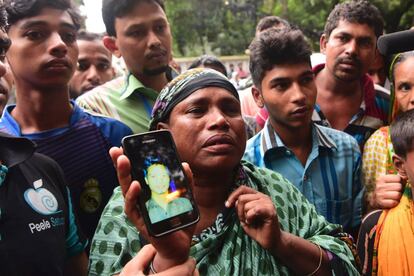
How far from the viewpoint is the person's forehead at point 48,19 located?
2102 millimetres

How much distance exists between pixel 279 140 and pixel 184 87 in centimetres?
94

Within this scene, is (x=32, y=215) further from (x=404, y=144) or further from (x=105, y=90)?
(x=404, y=144)

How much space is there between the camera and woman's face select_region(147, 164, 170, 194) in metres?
1.20

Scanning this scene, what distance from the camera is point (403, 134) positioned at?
81.4 inches

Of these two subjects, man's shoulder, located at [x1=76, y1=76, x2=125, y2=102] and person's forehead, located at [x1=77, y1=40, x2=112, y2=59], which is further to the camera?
person's forehead, located at [x1=77, y1=40, x2=112, y2=59]

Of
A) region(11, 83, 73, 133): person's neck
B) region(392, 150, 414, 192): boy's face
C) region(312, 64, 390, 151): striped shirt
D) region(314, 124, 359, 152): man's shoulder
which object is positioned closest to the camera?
region(392, 150, 414, 192): boy's face

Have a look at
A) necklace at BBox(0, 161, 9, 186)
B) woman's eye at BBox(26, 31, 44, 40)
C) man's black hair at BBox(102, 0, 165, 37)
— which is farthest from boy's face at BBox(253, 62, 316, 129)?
necklace at BBox(0, 161, 9, 186)

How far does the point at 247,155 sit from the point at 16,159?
4.54 ft

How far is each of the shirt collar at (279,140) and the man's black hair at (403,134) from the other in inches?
16.3

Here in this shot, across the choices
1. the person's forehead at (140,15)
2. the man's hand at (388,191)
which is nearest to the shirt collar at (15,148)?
the person's forehead at (140,15)

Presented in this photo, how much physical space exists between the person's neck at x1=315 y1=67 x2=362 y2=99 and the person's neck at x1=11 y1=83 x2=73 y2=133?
1.92 meters

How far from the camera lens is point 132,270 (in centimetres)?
122

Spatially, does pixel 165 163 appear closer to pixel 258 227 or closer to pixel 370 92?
pixel 258 227

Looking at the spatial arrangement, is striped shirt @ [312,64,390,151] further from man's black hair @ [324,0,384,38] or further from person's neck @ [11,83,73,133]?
person's neck @ [11,83,73,133]
